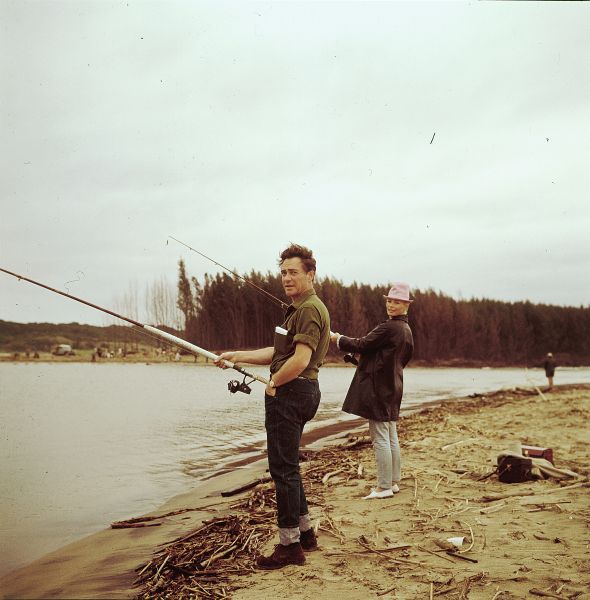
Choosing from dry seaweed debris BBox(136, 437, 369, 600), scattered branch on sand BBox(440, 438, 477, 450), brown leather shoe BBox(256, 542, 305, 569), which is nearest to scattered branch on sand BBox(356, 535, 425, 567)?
dry seaweed debris BBox(136, 437, 369, 600)

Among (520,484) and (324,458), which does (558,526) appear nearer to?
(520,484)

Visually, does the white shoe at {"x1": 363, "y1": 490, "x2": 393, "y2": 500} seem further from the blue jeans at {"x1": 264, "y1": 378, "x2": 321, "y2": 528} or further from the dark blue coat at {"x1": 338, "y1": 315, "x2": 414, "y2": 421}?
the blue jeans at {"x1": 264, "y1": 378, "x2": 321, "y2": 528}

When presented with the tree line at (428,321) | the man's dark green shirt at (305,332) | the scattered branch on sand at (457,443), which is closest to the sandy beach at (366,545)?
the scattered branch on sand at (457,443)

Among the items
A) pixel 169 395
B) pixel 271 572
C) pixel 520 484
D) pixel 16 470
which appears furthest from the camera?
pixel 169 395

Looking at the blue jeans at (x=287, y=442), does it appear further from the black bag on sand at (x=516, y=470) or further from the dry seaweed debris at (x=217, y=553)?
the black bag on sand at (x=516, y=470)

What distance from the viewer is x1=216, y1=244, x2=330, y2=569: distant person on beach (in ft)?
11.9

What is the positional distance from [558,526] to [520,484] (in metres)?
1.37

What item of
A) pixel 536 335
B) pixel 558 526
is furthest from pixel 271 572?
pixel 536 335

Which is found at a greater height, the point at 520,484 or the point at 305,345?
the point at 305,345

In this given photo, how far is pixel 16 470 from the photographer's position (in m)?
8.52

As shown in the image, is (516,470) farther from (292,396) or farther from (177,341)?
(177,341)

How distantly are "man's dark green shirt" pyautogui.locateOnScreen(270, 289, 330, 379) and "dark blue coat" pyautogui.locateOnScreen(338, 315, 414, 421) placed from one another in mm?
1377

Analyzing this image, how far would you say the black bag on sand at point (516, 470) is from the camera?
5598mm

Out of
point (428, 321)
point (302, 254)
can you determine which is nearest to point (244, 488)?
point (302, 254)
